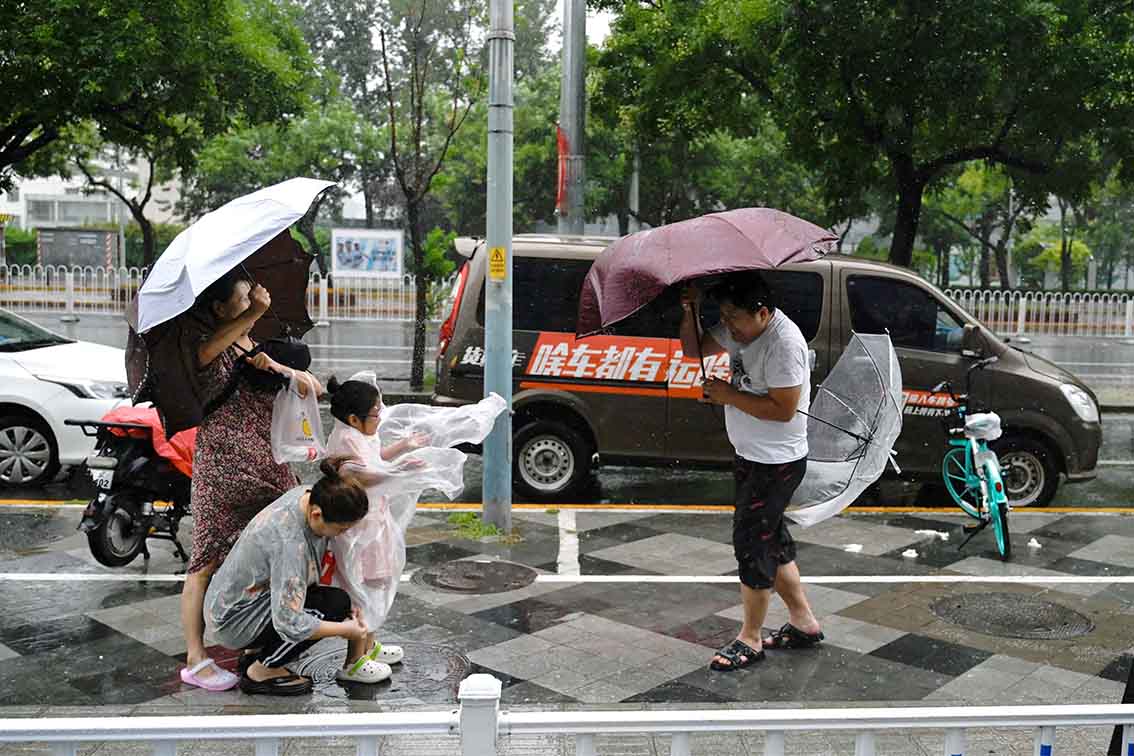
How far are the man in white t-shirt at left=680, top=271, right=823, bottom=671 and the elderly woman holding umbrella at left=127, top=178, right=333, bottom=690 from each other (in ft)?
6.28

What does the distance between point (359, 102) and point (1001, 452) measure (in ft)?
148

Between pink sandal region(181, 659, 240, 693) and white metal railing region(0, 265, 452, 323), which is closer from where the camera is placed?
pink sandal region(181, 659, 240, 693)

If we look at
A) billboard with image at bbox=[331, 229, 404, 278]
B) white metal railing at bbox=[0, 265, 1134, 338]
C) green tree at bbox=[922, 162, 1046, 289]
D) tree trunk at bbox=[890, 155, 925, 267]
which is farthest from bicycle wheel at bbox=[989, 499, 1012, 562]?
green tree at bbox=[922, 162, 1046, 289]

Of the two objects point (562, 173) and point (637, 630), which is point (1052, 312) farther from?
point (637, 630)

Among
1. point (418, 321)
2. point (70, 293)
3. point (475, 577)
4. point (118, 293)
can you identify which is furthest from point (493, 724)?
point (70, 293)

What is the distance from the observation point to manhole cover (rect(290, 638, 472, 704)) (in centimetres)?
470

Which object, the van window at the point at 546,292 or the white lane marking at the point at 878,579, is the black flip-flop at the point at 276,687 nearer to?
the white lane marking at the point at 878,579

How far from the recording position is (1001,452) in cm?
881

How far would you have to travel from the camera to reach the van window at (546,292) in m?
8.70

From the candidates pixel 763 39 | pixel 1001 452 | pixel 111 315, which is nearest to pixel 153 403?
pixel 1001 452

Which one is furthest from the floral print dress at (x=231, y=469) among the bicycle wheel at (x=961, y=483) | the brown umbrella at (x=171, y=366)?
the bicycle wheel at (x=961, y=483)

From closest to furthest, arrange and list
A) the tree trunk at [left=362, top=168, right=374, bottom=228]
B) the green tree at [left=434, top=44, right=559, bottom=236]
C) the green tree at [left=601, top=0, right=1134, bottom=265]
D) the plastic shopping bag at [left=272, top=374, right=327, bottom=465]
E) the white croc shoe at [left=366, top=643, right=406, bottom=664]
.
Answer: the plastic shopping bag at [left=272, top=374, right=327, bottom=465], the white croc shoe at [left=366, top=643, right=406, bottom=664], the green tree at [left=601, top=0, right=1134, bottom=265], the green tree at [left=434, top=44, right=559, bottom=236], the tree trunk at [left=362, top=168, right=374, bottom=228]

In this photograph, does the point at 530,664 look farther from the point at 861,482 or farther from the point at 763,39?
the point at 763,39

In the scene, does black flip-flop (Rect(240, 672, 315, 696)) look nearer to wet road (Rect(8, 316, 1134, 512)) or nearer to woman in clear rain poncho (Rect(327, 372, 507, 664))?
woman in clear rain poncho (Rect(327, 372, 507, 664))
